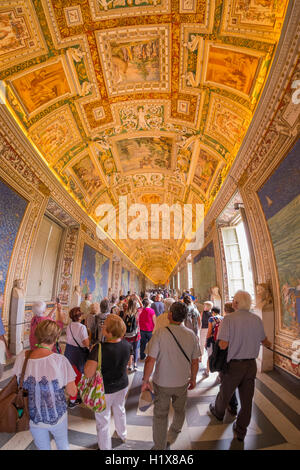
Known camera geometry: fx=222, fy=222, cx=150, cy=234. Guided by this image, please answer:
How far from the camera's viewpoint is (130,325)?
5.26 m

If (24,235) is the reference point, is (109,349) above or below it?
below

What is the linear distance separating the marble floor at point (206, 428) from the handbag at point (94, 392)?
993 mm

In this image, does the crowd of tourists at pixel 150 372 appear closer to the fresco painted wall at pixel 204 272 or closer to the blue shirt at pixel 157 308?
the blue shirt at pixel 157 308

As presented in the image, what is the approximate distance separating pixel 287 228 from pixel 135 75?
6.28 m

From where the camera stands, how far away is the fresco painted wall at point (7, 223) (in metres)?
5.89

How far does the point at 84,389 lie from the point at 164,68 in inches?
312

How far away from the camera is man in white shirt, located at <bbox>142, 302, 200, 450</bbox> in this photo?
8.42 feet

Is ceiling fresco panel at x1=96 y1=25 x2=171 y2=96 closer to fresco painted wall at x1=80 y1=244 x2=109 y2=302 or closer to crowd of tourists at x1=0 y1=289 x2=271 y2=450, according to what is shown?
crowd of tourists at x1=0 y1=289 x2=271 y2=450

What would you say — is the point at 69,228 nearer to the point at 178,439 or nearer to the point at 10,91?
the point at 10,91

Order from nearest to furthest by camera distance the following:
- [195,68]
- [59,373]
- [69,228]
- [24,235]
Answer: [59,373]
[195,68]
[24,235]
[69,228]

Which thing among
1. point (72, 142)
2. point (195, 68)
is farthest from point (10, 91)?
point (195, 68)

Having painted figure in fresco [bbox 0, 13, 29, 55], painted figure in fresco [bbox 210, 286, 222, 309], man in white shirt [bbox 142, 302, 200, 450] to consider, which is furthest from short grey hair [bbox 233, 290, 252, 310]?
painted figure in fresco [bbox 0, 13, 29, 55]

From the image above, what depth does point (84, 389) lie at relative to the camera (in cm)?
239

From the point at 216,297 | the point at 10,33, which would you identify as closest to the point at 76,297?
the point at 216,297
